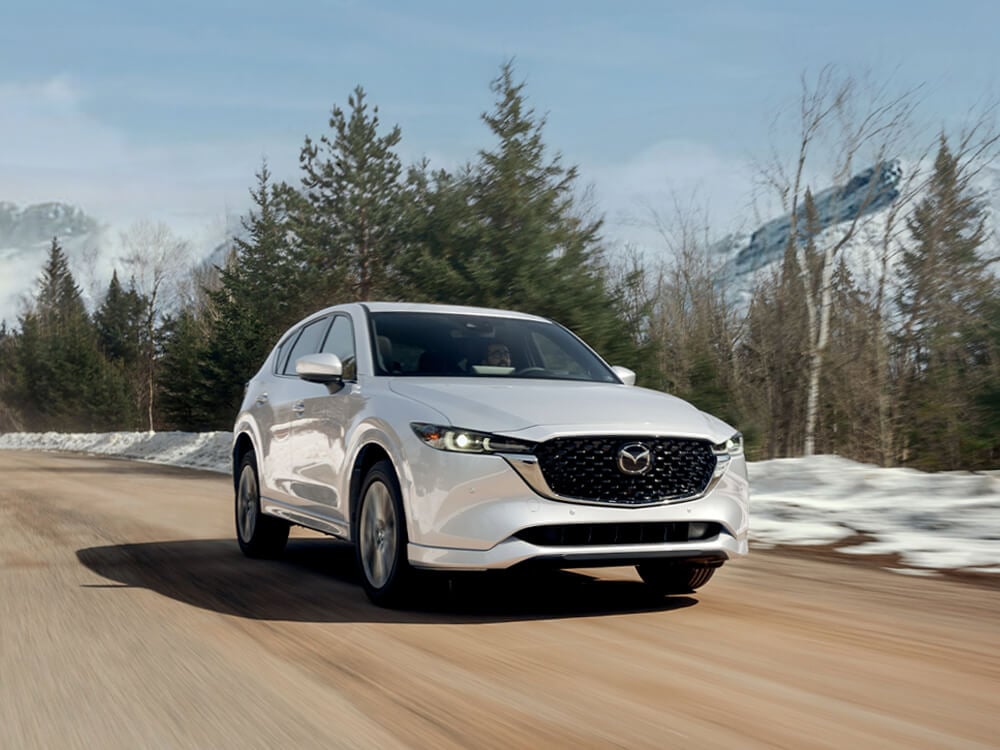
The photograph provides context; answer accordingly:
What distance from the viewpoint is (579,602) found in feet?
21.7

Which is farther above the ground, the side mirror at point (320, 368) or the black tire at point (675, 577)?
the side mirror at point (320, 368)

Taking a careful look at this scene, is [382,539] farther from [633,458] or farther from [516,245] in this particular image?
[516,245]

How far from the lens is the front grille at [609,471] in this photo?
5.64m

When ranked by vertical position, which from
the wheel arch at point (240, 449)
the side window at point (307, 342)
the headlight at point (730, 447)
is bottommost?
the wheel arch at point (240, 449)

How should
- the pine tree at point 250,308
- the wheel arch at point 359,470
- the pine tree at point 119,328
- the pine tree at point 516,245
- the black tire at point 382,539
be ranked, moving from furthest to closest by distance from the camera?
the pine tree at point 119,328 < the pine tree at point 250,308 < the pine tree at point 516,245 < the wheel arch at point 359,470 < the black tire at point 382,539

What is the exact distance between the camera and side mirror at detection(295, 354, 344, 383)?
6.85 metres

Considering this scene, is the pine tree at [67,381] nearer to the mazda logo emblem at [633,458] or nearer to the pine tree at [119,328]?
the pine tree at [119,328]

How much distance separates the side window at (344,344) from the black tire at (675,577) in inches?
83.1

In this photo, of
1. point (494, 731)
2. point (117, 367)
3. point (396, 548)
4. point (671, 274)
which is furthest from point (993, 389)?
point (117, 367)

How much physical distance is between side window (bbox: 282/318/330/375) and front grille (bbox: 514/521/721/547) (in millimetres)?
3101

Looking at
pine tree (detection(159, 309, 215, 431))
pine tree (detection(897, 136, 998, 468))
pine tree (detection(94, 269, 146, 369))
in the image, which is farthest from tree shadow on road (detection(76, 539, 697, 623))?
pine tree (detection(94, 269, 146, 369))

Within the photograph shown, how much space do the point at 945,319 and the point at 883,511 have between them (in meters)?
12.9

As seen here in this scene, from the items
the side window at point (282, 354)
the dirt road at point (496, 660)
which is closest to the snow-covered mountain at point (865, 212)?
the side window at point (282, 354)

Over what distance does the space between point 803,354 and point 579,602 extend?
75.6 feet
